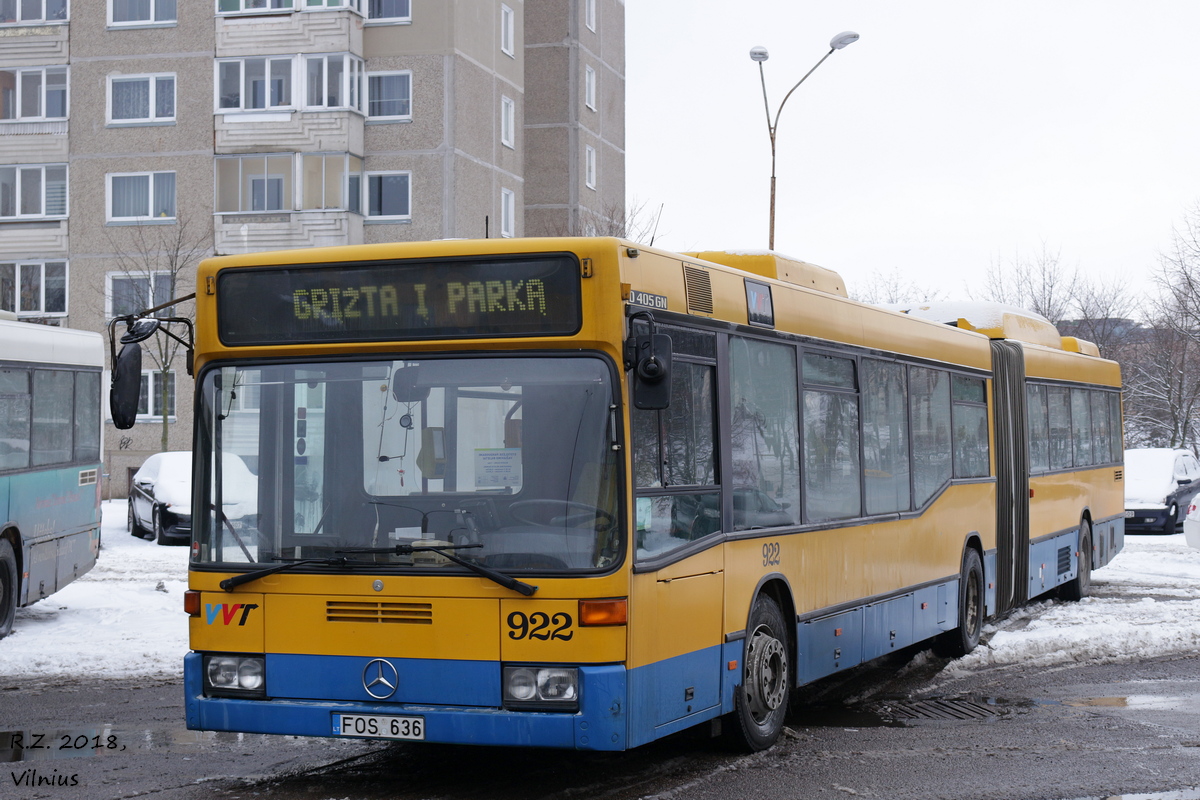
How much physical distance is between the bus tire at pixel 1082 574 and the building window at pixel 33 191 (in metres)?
31.8

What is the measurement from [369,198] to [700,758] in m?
32.8

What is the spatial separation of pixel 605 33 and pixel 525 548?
46809mm

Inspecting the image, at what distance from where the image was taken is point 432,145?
39.1 metres

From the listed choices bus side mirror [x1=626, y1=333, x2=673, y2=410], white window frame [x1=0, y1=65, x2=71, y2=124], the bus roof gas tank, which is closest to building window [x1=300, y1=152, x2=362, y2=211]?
white window frame [x1=0, y1=65, x2=71, y2=124]

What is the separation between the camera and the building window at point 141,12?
40.0m

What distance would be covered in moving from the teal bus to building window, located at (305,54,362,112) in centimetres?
2473

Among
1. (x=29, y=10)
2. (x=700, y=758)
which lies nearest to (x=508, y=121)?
(x=29, y=10)

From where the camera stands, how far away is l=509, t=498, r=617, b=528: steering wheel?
6.68 m

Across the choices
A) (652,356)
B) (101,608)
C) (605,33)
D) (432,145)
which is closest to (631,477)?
(652,356)

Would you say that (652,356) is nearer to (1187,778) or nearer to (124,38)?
(1187,778)

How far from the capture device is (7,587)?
1281 cm

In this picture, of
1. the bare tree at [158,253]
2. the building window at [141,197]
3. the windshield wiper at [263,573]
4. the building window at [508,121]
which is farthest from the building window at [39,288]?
the windshield wiper at [263,573]

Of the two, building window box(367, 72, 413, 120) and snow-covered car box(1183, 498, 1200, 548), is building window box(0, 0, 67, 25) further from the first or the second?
snow-covered car box(1183, 498, 1200, 548)

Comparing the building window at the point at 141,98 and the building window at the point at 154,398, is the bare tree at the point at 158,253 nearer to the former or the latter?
the building window at the point at 154,398
